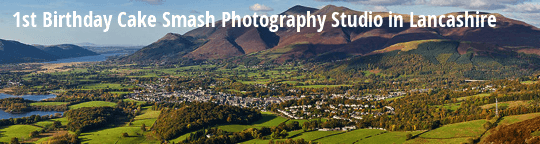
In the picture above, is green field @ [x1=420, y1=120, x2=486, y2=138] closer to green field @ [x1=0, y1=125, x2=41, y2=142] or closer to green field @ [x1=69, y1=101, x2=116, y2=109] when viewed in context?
green field @ [x1=0, y1=125, x2=41, y2=142]

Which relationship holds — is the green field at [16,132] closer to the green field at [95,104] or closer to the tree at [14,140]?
the tree at [14,140]

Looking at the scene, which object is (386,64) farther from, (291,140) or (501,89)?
(291,140)

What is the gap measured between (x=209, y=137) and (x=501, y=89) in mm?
79037

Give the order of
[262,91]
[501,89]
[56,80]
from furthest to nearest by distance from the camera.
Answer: [56,80] → [262,91] → [501,89]

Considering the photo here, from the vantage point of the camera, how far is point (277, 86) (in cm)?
15000

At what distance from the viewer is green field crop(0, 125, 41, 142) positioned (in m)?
79.6

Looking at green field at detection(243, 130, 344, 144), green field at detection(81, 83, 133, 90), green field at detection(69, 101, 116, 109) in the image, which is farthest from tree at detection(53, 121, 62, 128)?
green field at detection(81, 83, 133, 90)

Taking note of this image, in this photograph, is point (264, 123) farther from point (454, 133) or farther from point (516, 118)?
point (516, 118)

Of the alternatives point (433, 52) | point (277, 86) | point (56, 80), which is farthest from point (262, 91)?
point (56, 80)

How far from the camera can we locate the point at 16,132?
274 feet

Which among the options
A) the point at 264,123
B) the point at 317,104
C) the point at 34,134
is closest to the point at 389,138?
the point at 264,123

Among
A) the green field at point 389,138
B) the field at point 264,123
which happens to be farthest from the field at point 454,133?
the field at point 264,123

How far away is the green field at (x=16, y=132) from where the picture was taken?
261ft

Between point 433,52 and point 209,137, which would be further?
point 433,52
